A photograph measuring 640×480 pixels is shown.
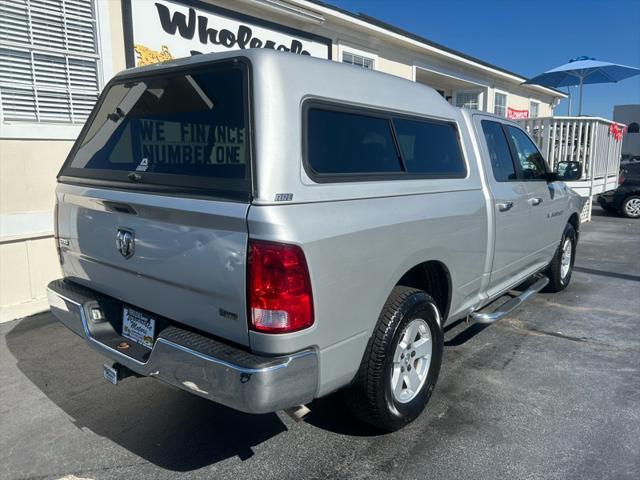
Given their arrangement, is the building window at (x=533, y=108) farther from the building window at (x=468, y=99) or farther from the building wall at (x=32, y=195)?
the building wall at (x=32, y=195)

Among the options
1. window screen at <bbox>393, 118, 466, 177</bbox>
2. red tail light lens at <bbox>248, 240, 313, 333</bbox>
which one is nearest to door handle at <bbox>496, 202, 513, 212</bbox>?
window screen at <bbox>393, 118, 466, 177</bbox>

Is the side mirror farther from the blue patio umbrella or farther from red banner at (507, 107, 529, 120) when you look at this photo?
red banner at (507, 107, 529, 120)

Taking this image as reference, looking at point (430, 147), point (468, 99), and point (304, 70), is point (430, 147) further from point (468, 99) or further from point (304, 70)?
point (468, 99)

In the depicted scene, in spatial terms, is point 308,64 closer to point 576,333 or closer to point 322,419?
point 322,419

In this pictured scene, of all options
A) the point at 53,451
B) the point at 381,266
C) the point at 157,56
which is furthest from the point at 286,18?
the point at 53,451

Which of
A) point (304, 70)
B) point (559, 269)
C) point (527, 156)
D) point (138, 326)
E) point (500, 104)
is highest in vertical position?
point (500, 104)

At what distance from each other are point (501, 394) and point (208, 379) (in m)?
2.20

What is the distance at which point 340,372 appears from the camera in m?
2.47

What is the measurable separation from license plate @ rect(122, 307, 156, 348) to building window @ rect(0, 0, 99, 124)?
3.38 metres

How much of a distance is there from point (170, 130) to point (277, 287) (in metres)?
1.19

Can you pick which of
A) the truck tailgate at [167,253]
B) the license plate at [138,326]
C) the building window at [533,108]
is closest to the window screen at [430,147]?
the truck tailgate at [167,253]

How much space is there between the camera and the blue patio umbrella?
41.3 feet

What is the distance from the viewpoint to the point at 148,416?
3.20m

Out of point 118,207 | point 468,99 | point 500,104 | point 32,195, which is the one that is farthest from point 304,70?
point 500,104
